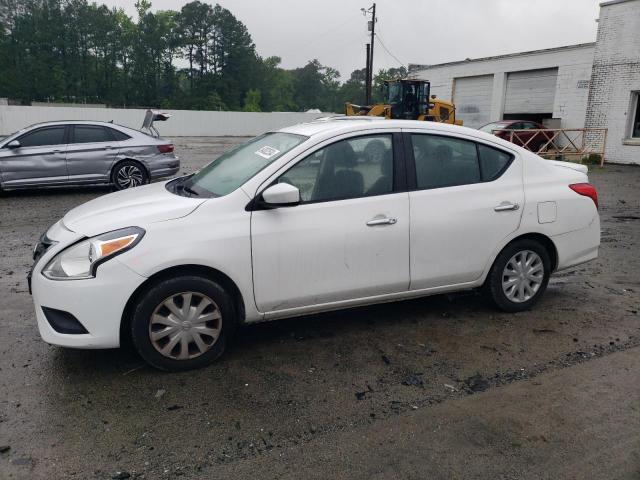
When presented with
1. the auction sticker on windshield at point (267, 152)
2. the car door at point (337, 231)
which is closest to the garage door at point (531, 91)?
the car door at point (337, 231)

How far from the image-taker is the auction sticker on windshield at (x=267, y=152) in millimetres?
4112

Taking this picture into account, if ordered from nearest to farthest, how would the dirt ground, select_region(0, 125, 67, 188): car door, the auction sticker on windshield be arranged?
the dirt ground, the auction sticker on windshield, select_region(0, 125, 67, 188): car door

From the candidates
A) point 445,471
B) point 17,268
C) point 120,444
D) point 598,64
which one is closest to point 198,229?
point 120,444

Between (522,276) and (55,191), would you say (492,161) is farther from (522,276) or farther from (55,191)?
(55,191)

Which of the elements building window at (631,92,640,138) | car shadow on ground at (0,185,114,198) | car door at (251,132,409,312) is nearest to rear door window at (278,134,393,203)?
car door at (251,132,409,312)

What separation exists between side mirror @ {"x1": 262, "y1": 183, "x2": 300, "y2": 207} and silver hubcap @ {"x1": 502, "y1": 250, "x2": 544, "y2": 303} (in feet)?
6.75

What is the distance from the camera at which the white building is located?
19.8 metres

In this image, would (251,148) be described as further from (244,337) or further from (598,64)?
(598,64)

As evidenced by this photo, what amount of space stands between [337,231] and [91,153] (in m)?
8.69

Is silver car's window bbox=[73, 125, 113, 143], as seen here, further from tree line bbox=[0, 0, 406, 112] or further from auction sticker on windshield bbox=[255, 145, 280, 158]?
tree line bbox=[0, 0, 406, 112]

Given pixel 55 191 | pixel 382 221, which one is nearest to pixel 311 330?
pixel 382 221

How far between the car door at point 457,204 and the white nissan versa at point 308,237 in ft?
0.03

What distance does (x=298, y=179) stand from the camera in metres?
3.92

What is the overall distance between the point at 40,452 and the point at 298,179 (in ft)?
7.52
